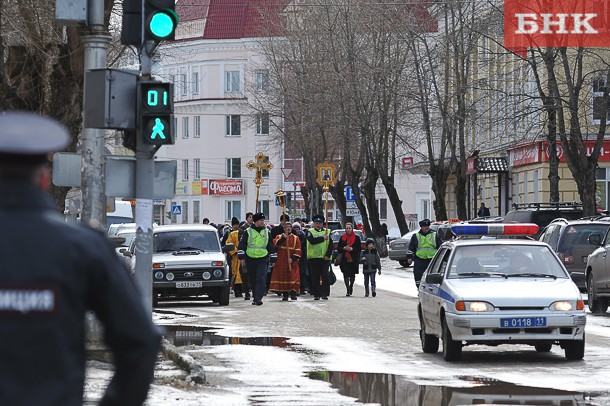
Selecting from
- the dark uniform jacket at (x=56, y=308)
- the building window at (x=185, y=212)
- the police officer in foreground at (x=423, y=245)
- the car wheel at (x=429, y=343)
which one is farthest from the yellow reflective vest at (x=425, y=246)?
the building window at (x=185, y=212)

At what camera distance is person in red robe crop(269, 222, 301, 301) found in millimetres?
30906

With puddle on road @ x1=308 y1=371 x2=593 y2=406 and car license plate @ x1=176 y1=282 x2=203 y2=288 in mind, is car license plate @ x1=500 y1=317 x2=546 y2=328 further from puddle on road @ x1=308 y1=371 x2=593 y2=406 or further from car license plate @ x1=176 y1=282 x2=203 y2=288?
car license plate @ x1=176 y1=282 x2=203 y2=288

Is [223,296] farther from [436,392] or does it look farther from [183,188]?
[183,188]

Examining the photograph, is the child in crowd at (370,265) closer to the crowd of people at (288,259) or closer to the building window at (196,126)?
the crowd of people at (288,259)

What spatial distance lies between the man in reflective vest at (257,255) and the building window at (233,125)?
74.5m

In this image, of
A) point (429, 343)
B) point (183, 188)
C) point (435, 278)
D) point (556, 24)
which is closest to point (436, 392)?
point (435, 278)

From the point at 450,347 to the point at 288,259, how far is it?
49.3 ft

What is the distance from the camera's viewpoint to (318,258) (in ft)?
104

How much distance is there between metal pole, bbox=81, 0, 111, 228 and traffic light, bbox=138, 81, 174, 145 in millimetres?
2072

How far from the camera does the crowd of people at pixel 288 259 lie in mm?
29031

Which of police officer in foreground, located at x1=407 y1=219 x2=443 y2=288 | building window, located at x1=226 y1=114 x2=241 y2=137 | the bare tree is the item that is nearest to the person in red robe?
police officer in foreground, located at x1=407 y1=219 x2=443 y2=288

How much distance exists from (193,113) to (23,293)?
101321 mm

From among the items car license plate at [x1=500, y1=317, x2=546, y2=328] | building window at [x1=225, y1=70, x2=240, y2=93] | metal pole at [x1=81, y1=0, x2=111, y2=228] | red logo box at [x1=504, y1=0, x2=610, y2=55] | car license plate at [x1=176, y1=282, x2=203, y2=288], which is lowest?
car license plate at [x1=176, y1=282, x2=203, y2=288]

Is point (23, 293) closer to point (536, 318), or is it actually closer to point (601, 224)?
point (536, 318)
